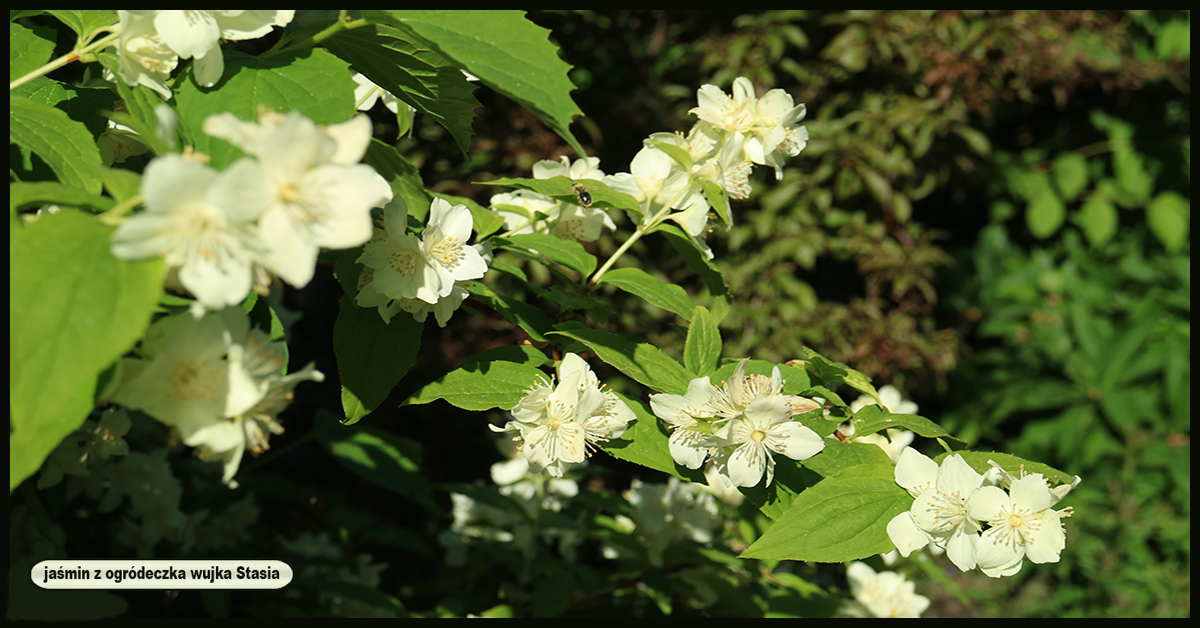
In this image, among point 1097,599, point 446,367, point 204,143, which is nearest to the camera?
point 204,143

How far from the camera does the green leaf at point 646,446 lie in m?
0.90

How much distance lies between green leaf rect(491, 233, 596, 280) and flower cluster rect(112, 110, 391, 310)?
43 centimetres

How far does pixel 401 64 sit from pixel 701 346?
467 millimetres

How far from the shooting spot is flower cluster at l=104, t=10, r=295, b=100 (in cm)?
76

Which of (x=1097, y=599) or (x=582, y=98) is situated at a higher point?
(x=582, y=98)

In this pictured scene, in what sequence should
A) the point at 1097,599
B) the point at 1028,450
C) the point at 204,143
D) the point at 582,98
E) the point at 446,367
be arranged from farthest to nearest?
the point at 1028,450
the point at 1097,599
the point at 582,98
the point at 446,367
the point at 204,143

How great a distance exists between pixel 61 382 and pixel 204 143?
0.26 meters

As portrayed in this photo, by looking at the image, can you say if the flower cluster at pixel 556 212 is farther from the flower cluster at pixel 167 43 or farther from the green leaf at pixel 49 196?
the green leaf at pixel 49 196

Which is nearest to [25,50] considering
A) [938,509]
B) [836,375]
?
[836,375]

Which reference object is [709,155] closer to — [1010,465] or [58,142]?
[1010,465]

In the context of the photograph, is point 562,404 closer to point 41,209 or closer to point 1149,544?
point 41,209

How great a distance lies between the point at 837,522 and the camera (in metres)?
0.84

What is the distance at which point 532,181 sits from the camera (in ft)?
3.29

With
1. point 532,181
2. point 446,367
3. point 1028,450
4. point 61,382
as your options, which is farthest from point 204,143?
point 1028,450
